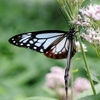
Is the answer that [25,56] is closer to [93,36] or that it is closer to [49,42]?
[49,42]

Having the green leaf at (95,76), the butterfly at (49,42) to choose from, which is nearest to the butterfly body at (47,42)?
the butterfly at (49,42)

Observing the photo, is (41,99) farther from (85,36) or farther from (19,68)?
(19,68)

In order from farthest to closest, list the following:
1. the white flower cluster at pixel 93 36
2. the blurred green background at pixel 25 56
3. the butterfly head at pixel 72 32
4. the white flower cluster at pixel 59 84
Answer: the blurred green background at pixel 25 56
the white flower cluster at pixel 59 84
the butterfly head at pixel 72 32
the white flower cluster at pixel 93 36

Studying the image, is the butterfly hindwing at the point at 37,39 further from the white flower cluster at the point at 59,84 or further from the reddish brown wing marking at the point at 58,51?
the white flower cluster at the point at 59,84

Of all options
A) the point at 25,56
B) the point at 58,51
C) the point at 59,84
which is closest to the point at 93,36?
the point at 58,51

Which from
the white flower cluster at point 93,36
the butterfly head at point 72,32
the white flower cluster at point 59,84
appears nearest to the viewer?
the white flower cluster at point 93,36

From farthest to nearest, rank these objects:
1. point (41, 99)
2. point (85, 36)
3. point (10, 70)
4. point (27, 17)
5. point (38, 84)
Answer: point (27, 17), point (10, 70), point (38, 84), point (41, 99), point (85, 36)

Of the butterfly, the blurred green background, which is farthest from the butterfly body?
the blurred green background

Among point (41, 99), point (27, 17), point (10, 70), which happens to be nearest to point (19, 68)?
point (10, 70)
